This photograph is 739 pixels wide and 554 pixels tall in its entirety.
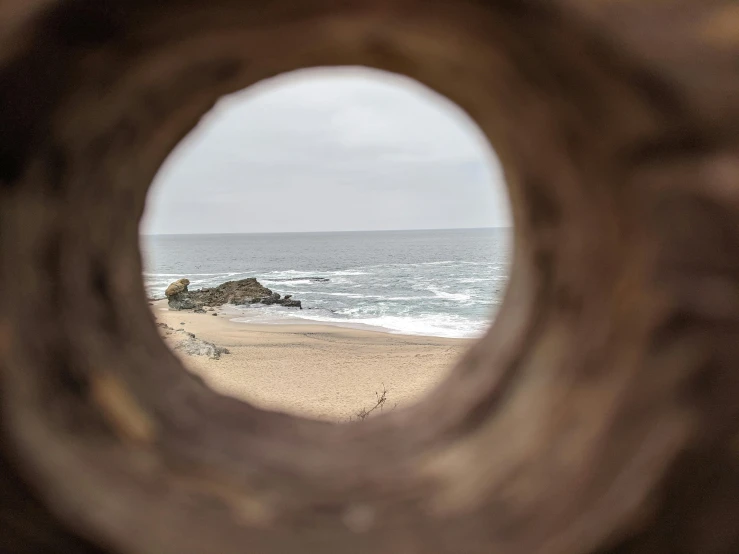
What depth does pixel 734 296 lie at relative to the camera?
91cm

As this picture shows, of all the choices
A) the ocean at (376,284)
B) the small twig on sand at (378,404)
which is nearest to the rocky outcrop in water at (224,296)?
the ocean at (376,284)

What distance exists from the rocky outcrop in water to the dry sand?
566 centimetres

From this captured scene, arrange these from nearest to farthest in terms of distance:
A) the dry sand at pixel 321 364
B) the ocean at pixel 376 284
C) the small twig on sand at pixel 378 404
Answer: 1. the small twig on sand at pixel 378 404
2. the dry sand at pixel 321 364
3. the ocean at pixel 376 284

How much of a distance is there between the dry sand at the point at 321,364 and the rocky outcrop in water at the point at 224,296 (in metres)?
5.66

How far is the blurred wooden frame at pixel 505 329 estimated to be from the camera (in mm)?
952

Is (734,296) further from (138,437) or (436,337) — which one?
(436,337)

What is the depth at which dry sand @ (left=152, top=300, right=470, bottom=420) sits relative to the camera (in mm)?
13234

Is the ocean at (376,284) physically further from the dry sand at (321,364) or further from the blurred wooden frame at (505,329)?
the dry sand at (321,364)

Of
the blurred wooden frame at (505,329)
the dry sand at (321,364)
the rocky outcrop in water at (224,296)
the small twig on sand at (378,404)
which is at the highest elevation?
the rocky outcrop in water at (224,296)

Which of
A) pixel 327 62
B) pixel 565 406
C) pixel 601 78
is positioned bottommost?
pixel 565 406

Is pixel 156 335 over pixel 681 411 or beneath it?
over

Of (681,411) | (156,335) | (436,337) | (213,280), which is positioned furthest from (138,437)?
(213,280)

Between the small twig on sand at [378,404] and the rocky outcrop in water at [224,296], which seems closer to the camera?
the small twig on sand at [378,404]

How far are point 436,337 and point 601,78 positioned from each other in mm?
21400
